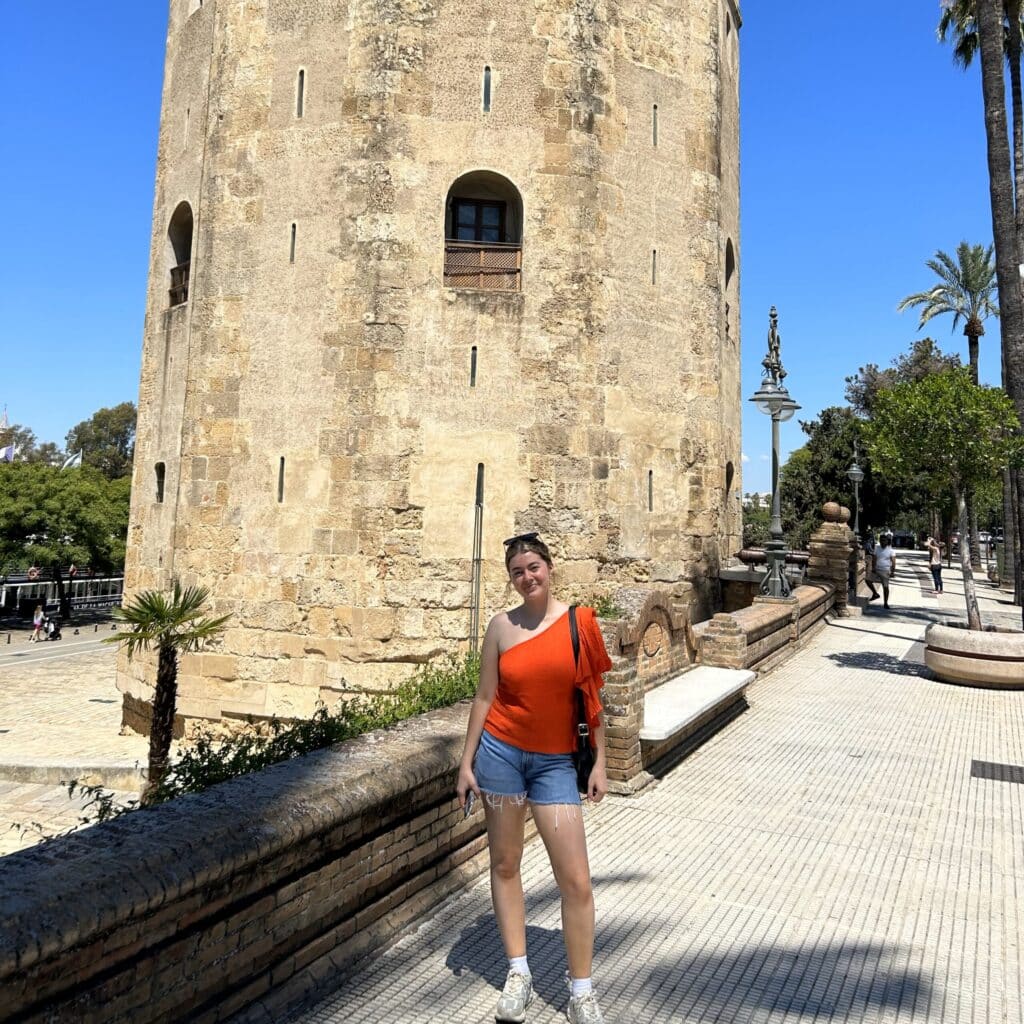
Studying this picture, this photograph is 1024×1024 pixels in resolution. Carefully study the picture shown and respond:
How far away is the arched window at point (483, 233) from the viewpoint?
12.5 m

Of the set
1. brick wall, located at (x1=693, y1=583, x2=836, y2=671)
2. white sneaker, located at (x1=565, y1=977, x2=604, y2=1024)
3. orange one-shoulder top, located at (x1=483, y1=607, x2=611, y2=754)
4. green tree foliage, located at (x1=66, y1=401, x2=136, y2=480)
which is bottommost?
white sneaker, located at (x1=565, y1=977, x2=604, y2=1024)

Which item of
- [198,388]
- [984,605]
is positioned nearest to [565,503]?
[198,388]

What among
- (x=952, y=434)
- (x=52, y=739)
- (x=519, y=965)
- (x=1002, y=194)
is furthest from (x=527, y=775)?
(x=1002, y=194)

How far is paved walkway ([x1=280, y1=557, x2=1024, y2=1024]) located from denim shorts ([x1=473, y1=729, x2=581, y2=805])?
1.05 meters

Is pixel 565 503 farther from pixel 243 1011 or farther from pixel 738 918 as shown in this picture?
pixel 243 1011

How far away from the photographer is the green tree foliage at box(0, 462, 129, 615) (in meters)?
31.6

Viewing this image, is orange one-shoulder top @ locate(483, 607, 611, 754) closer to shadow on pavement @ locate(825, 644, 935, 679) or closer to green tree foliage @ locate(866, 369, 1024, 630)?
green tree foliage @ locate(866, 369, 1024, 630)

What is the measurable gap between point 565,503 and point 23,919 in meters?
10.2

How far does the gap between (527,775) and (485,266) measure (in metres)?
10.2

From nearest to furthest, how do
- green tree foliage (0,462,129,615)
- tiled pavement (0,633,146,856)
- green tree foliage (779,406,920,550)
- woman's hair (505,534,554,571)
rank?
woman's hair (505,534,554,571) → tiled pavement (0,633,146,856) → green tree foliage (0,462,129,615) → green tree foliage (779,406,920,550)

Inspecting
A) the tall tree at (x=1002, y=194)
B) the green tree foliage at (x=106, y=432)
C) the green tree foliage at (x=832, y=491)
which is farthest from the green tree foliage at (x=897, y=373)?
the green tree foliage at (x=106, y=432)

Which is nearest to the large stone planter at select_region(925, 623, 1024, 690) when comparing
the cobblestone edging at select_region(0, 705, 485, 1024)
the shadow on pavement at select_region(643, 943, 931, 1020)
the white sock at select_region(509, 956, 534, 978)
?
the shadow on pavement at select_region(643, 943, 931, 1020)

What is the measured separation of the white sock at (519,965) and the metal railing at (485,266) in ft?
33.8

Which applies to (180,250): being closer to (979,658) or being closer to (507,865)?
(507,865)
